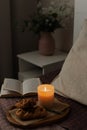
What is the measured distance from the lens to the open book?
4.45ft

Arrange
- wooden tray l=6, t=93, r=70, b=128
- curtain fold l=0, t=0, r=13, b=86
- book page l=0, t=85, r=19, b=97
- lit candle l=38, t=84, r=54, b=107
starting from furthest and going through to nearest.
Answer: curtain fold l=0, t=0, r=13, b=86 → book page l=0, t=85, r=19, b=97 → lit candle l=38, t=84, r=54, b=107 → wooden tray l=6, t=93, r=70, b=128

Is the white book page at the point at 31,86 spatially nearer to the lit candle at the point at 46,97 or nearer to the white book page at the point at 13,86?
the white book page at the point at 13,86

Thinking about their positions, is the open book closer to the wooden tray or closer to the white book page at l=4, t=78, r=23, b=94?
the white book page at l=4, t=78, r=23, b=94

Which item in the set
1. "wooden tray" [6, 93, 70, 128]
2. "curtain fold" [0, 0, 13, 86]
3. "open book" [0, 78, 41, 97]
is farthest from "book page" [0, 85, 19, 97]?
"curtain fold" [0, 0, 13, 86]

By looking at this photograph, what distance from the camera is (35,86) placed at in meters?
1.41

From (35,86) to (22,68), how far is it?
881mm

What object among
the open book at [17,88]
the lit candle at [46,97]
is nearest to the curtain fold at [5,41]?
the open book at [17,88]

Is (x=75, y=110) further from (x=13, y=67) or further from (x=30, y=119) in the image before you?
(x=13, y=67)

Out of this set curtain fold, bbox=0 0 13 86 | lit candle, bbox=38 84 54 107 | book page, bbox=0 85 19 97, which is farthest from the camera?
curtain fold, bbox=0 0 13 86

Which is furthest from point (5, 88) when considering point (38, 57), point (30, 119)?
point (38, 57)

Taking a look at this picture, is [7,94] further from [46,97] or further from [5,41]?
[5,41]

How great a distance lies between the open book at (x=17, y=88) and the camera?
1355 millimetres

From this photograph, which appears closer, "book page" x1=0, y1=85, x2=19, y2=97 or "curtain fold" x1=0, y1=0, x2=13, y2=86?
"book page" x1=0, y1=85, x2=19, y2=97

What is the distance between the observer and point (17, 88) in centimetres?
140
